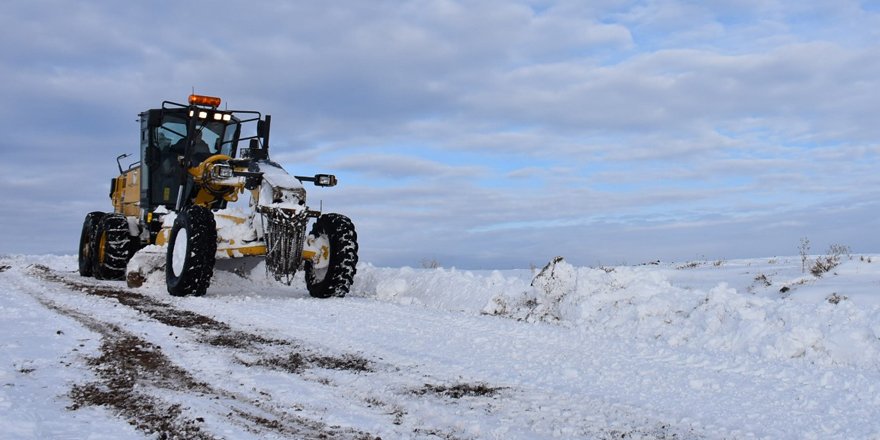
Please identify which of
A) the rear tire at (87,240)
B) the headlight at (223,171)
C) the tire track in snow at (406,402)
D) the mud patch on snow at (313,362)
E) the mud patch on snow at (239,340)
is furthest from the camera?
the rear tire at (87,240)

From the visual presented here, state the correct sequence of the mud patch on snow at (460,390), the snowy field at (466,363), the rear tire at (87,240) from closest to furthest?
the snowy field at (466,363), the mud patch on snow at (460,390), the rear tire at (87,240)

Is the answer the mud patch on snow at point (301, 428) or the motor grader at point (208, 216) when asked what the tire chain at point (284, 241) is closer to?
the motor grader at point (208, 216)

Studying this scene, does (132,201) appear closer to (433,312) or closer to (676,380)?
(433,312)

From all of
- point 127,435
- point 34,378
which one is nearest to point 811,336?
point 127,435

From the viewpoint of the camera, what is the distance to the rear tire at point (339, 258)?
10.4 m

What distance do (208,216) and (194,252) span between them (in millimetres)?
529

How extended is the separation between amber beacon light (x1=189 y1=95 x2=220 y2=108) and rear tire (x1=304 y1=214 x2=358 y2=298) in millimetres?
3716

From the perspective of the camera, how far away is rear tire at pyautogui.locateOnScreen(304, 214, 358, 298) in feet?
34.2

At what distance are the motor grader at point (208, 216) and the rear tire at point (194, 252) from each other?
0.5 inches

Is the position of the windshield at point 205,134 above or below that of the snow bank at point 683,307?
above

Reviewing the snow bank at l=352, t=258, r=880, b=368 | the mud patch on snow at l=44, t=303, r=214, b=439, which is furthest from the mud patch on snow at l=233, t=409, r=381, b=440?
the snow bank at l=352, t=258, r=880, b=368

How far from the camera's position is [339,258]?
411 inches

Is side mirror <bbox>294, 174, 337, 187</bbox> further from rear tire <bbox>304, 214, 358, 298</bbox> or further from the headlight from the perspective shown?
the headlight

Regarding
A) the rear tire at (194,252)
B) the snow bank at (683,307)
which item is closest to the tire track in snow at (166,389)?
the rear tire at (194,252)
